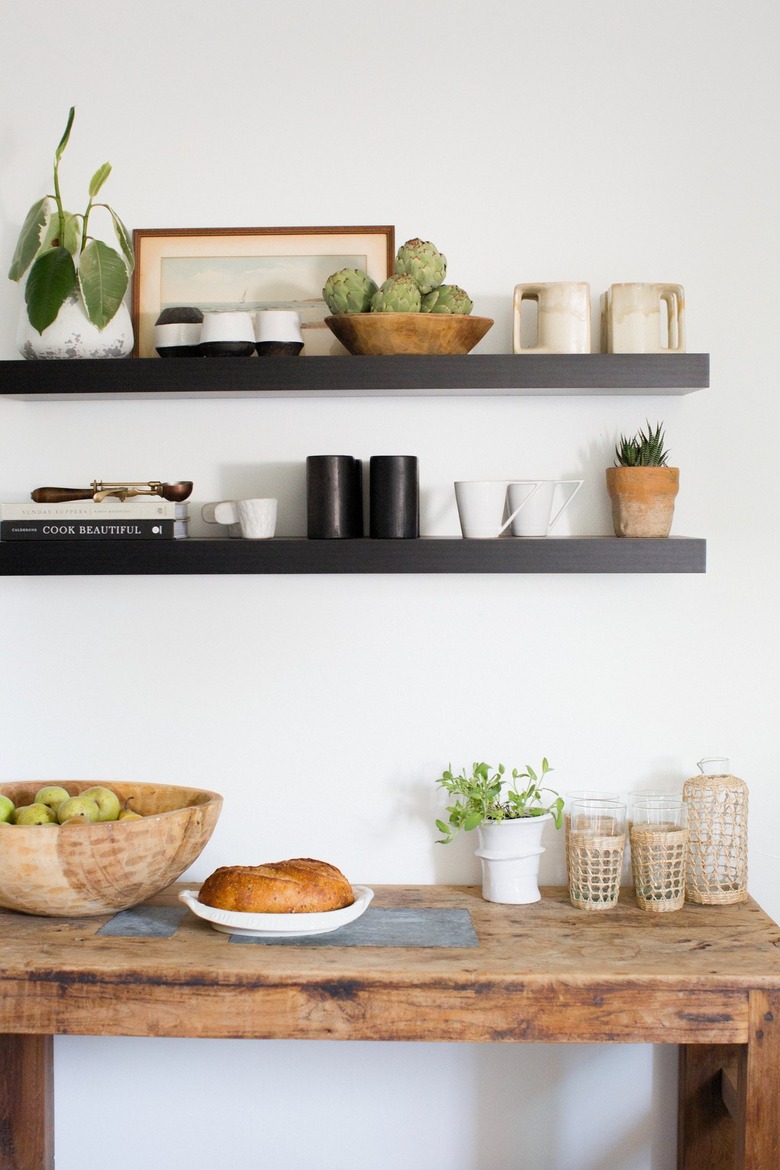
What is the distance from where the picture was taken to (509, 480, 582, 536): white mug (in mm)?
1986

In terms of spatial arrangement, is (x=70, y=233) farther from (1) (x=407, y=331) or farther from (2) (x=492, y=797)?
(2) (x=492, y=797)

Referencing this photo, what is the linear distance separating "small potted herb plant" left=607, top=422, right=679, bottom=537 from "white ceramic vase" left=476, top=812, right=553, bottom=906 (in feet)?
1.84

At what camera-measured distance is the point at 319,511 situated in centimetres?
199

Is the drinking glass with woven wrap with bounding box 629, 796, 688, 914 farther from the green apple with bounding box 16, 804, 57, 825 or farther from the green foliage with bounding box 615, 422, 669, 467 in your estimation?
the green apple with bounding box 16, 804, 57, 825

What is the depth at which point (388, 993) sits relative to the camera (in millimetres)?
1649

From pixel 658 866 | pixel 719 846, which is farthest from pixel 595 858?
pixel 719 846

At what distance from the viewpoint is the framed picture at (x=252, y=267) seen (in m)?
2.10

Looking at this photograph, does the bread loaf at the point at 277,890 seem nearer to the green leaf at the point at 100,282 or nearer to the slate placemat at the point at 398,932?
the slate placemat at the point at 398,932

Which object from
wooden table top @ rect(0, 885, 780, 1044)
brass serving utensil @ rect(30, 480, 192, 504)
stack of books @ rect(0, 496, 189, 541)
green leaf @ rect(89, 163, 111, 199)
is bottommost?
wooden table top @ rect(0, 885, 780, 1044)

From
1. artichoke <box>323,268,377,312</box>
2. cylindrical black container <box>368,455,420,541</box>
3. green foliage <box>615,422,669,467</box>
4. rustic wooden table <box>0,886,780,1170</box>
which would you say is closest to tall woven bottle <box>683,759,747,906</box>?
rustic wooden table <box>0,886,780,1170</box>

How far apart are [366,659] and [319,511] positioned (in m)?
0.34

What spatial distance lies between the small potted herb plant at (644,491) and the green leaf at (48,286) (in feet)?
3.37

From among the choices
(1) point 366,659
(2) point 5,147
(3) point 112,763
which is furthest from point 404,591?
(2) point 5,147

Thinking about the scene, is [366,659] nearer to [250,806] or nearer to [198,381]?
[250,806]
